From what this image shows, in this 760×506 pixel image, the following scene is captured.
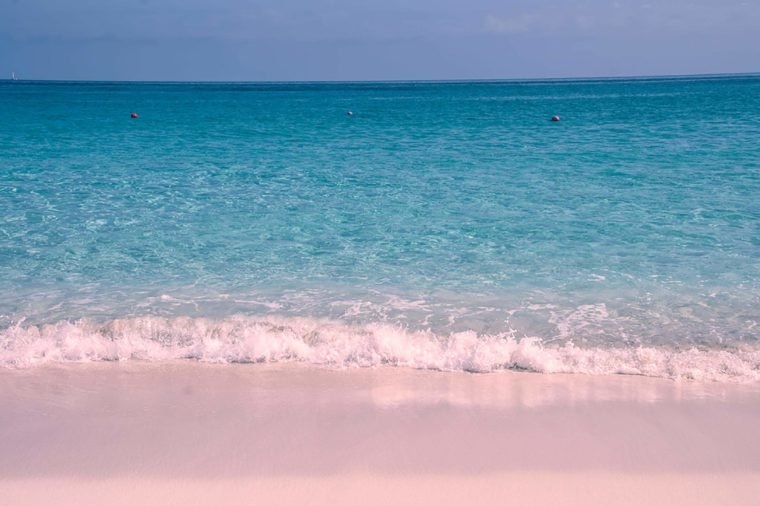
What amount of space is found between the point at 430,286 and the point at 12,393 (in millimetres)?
4558

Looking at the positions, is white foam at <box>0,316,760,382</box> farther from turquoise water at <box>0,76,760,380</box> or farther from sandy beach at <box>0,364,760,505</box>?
sandy beach at <box>0,364,760,505</box>

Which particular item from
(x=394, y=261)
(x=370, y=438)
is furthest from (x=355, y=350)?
(x=394, y=261)

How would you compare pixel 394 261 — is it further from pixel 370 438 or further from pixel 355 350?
pixel 370 438

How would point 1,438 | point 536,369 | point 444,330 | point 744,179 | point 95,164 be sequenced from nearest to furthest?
point 1,438, point 536,369, point 444,330, point 744,179, point 95,164

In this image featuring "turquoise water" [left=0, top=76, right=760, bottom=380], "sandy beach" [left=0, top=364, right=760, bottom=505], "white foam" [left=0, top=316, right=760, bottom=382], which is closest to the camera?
"sandy beach" [left=0, top=364, right=760, bottom=505]

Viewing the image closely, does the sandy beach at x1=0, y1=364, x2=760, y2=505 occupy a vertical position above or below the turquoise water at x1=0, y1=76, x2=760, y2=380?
below

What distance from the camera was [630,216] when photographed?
39.3 feet

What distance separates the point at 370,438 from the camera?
4797 millimetres

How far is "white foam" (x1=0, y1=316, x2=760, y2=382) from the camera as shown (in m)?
6.12

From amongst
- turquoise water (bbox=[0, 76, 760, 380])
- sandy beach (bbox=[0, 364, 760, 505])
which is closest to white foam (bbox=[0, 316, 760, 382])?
turquoise water (bbox=[0, 76, 760, 380])

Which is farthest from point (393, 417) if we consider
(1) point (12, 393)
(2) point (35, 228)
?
(2) point (35, 228)

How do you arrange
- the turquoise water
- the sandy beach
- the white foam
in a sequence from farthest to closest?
the turquoise water
the white foam
the sandy beach

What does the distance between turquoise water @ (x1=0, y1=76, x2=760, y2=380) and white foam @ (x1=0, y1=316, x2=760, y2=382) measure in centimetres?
2

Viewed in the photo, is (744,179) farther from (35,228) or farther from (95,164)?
(95,164)
